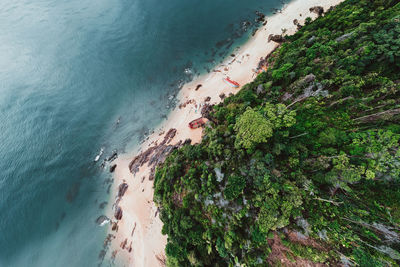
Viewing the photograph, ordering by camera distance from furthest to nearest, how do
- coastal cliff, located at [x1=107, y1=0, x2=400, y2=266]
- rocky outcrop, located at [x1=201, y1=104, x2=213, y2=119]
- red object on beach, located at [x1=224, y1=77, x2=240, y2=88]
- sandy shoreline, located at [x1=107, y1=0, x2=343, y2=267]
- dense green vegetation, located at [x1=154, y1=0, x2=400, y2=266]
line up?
red object on beach, located at [x1=224, y1=77, x2=240, y2=88], rocky outcrop, located at [x1=201, y1=104, x2=213, y2=119], sandy shoreline, located at [x1=107, y1=0, x2=343, y2=267], coastal cliff, located at [x1=107, y1=0, x2=400, y2=266], dense green vegetation, located at [x1=154, y1=0, x2=400, y2=266]

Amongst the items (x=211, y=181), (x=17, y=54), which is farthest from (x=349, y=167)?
(x=17, y=54)

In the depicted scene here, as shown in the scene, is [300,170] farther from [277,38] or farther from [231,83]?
[277,38]

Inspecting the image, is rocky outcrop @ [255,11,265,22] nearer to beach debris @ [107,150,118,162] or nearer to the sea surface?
the sea surface

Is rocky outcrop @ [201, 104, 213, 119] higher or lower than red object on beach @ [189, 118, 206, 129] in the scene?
higher

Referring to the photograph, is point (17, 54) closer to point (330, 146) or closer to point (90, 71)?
point (90, 71)

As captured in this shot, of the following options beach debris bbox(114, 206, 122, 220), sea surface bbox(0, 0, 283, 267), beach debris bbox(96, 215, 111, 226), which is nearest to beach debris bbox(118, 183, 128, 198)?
beach debris bbox(114, 206, 122, 220)
